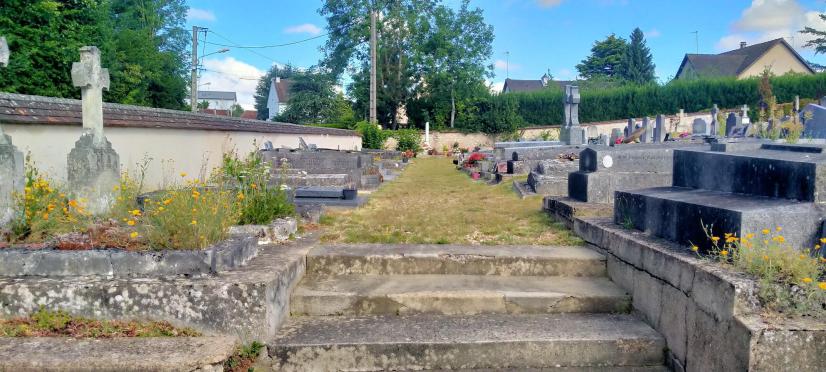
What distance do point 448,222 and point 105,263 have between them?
3.78 metres

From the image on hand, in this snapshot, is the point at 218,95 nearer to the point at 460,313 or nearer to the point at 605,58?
the point at 605,58

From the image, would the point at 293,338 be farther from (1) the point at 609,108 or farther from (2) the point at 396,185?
(1) the point at 609,108

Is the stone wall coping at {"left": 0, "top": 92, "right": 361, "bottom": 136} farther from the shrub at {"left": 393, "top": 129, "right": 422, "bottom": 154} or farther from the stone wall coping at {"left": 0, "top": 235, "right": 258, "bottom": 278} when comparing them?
the shrub at {"left": 393, "top": 129, "right": 422, "bottom": 154}

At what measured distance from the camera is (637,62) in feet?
210

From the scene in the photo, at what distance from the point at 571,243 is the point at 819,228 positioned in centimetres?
202

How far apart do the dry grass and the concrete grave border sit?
1258 mm

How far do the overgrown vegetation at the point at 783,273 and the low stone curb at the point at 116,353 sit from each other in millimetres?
2586

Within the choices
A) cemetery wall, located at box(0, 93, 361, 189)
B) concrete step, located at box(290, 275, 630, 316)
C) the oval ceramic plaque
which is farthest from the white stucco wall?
the oval ceramic plaque

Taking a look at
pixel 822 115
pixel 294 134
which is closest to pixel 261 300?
pixel 822 115

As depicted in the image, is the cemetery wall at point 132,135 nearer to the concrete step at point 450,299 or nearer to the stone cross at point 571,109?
the concrete step at point 450,299

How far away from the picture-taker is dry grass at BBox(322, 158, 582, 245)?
5.21 meters

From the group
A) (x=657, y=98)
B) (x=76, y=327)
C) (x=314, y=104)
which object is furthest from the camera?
(x=314, y=104)

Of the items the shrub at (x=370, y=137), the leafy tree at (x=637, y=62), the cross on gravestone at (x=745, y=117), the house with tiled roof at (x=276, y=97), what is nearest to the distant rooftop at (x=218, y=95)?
the house with tiled roof at (x=276, y=97)

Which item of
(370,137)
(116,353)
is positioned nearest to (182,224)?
(116,353)
